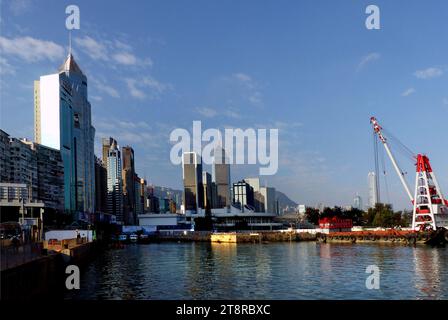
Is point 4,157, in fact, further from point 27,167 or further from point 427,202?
point 427,202

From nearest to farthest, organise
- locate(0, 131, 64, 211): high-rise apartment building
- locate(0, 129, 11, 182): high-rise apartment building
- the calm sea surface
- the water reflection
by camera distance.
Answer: the water reflection, the calm sea surface, locate(0, 129, 11, 182): high-rise apartment building, locate(0, 131, 64, 211): high-rise apartment building

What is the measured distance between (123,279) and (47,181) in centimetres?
16261

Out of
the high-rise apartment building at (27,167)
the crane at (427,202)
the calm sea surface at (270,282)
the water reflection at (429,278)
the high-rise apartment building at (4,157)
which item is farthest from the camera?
the high-rise apartment building at (27,167)

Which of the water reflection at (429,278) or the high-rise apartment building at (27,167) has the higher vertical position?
the high-rise apartment building at (27,167)

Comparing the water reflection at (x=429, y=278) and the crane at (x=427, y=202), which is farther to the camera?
the crane at (x=427, y=202)

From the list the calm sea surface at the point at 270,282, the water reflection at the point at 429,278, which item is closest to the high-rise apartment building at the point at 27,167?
the calm sea surface at the point at 270,282

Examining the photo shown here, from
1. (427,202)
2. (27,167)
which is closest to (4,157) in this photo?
(27,167)

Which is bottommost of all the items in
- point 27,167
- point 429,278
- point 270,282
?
point 429,278

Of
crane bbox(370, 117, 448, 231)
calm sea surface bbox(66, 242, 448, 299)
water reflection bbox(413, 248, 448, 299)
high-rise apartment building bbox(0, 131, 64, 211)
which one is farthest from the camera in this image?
high-rise apartment building bbox(0, 131, 64, 211)

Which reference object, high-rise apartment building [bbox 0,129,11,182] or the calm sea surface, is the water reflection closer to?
the calm sea surface

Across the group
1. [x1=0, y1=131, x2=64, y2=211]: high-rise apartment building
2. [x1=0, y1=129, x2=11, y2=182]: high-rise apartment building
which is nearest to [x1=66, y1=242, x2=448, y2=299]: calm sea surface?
[x1=0, y1=131, x2=64, y2=211]: high-rise apartment building

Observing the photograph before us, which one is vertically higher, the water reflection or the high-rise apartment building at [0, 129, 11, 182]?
the high-rise apartment building at [0, 129, 11, 182]

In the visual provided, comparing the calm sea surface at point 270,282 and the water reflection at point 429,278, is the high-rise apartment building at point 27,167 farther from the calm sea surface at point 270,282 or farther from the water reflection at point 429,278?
the water reflection at point 429,278
